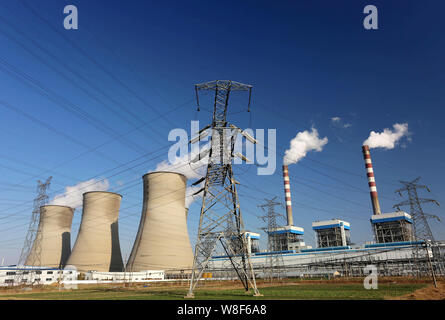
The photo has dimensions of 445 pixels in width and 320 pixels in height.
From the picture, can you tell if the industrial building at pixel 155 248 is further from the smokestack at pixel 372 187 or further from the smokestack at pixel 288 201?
the smokestack at pixel 288 201

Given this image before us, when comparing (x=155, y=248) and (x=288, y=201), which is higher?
(x=288, y=201)

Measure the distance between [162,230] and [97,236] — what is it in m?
11.7

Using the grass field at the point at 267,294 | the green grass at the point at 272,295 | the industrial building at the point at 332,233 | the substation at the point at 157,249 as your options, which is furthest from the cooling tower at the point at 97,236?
the industrial building at the point at 332,233

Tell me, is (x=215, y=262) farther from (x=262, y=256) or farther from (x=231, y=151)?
(x=231, y=151)

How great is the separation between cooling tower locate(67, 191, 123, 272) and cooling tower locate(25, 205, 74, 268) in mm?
7763

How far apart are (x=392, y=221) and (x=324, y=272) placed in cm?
1860

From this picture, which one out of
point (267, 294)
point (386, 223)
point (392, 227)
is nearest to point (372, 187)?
point (386, 223)

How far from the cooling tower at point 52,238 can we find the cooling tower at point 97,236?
306 inches

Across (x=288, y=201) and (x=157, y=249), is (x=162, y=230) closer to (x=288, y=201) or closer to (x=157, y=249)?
(x=157, y=249)

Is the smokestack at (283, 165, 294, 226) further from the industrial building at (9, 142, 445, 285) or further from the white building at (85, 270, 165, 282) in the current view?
the white building at (85, 270, 165, 282)

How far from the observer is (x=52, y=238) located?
145 feet

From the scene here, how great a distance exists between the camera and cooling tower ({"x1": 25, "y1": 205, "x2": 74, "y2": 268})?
4369 centimetres

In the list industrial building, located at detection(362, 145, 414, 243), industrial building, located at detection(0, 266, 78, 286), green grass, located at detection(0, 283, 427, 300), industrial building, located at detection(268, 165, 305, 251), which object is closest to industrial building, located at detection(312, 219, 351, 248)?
industrial building, located at detection(268, 165, 305, 251)
